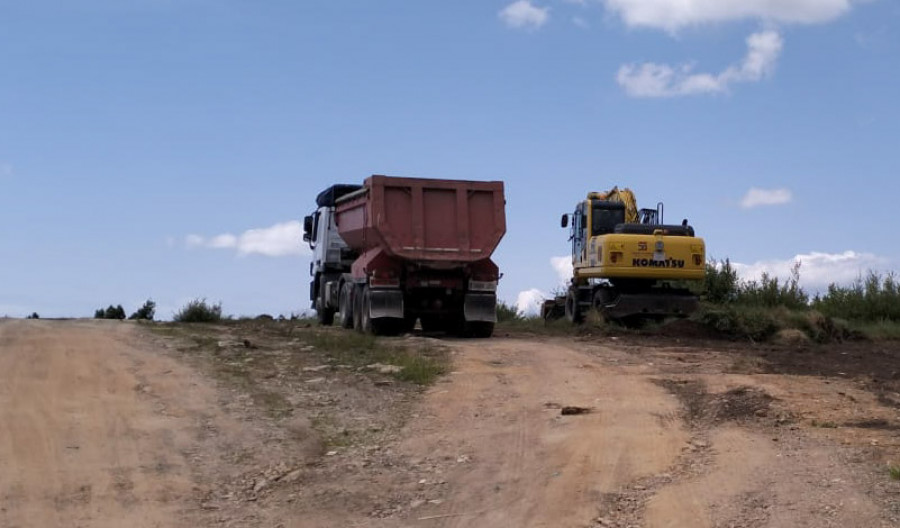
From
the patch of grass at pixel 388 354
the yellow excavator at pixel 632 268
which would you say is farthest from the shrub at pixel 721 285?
the patch of grass at pixel 388 354

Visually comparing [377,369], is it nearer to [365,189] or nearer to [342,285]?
[365,189]

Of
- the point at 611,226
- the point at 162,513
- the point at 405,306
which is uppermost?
the point at 611,226

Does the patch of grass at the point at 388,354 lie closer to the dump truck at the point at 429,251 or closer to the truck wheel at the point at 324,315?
the dump truck at the point at 429,251

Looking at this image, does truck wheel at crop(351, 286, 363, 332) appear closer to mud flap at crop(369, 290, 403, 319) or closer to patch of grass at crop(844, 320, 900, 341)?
mud flap at crop(369, 290, 403, 319)

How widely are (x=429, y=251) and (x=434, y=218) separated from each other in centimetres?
69

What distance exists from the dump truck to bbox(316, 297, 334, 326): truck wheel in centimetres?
568

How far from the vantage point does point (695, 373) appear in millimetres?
15211

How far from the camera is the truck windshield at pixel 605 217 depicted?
Result: 88.0 ft

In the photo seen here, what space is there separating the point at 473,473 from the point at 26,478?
12.7ft

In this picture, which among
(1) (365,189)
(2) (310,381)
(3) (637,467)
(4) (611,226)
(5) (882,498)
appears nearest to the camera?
(5) (882,498)

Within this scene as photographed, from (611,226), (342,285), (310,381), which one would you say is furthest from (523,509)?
(611,226)

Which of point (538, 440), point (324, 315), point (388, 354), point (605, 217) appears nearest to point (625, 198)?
point (605, 217)

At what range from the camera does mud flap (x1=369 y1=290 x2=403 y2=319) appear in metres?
20.7

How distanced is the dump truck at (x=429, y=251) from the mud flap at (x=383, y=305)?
0.02m
